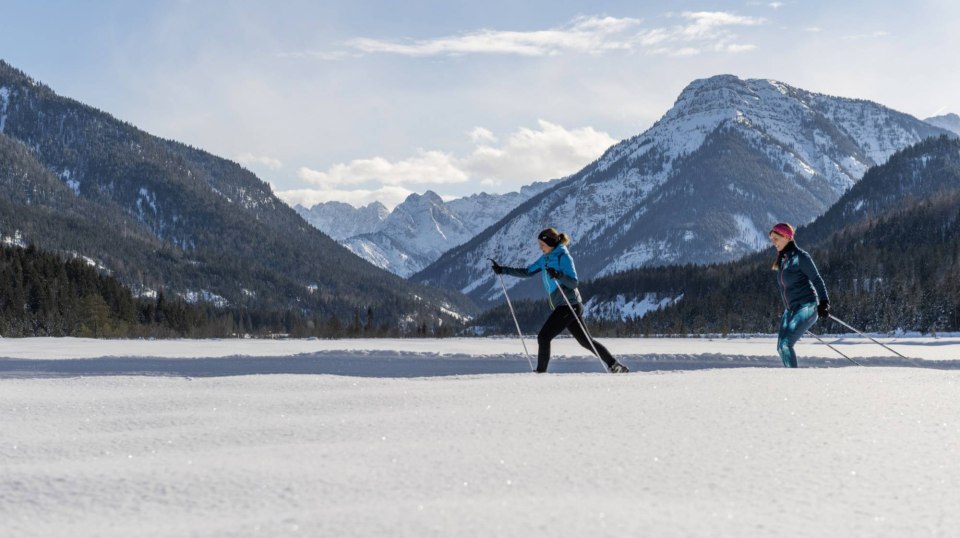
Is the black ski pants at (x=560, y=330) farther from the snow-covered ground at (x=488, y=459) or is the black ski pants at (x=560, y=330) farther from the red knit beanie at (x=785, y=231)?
the snow-covered ground at (x=488, y=459)

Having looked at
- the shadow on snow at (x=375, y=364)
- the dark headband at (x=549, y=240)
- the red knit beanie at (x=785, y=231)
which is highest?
the red knit beanie at (x=785, y=231)

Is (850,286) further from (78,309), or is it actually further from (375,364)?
(375,364)

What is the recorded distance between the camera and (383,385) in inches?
289

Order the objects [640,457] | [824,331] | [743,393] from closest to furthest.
Result: 1. [640,457]
2. [743,393]
3. [824,331]

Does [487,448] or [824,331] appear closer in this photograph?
[487,448]

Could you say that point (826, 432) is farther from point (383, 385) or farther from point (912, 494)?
point (383, 385)

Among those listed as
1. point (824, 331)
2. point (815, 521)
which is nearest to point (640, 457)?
point (815, 521)

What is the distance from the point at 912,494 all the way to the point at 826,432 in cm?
130

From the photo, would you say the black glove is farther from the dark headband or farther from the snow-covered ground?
the dark headband

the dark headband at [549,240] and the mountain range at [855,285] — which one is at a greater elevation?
the mountain range at [855,285]

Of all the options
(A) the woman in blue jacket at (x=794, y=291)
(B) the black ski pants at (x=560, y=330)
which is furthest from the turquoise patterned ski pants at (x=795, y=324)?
(B) the black ski pants at (x=560, y=330)

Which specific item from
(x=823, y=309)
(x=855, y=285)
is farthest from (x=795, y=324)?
(x=855, y=285)

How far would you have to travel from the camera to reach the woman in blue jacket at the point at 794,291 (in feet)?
35.2

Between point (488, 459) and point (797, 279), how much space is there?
8.03 meters
